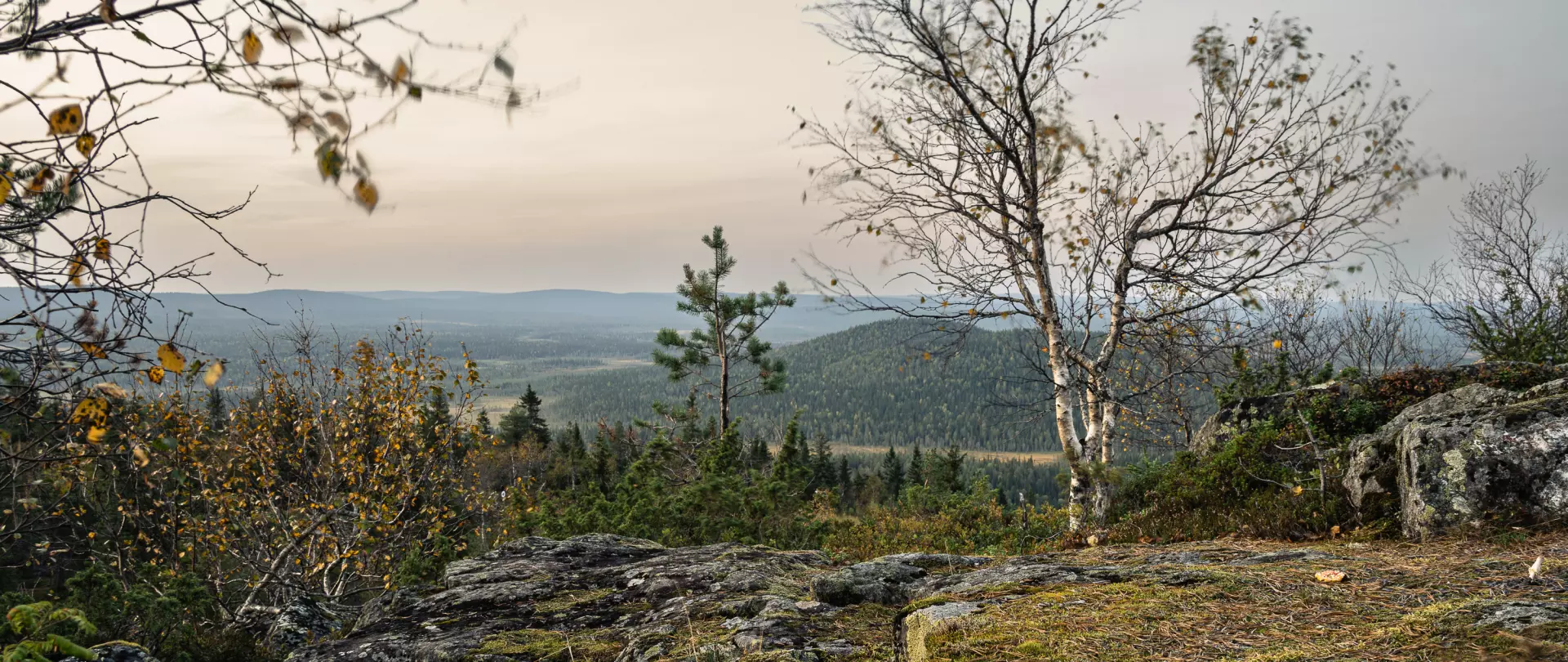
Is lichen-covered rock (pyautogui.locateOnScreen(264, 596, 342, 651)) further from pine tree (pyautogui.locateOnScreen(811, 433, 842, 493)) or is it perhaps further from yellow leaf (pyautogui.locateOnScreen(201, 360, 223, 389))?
pine tree (pyautogui.locateOnScreen(811, 433, 842, 493))

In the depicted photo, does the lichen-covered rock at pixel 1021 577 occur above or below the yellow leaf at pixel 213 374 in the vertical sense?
below

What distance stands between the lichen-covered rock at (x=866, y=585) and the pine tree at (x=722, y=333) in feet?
50.4

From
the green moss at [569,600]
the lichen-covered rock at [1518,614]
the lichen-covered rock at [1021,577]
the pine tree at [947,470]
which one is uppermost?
the lichen-covered rock at [1518,614]

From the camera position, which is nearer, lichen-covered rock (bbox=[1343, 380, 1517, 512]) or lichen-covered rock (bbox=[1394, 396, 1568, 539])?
lichen-covered rock (bbox=[1394, 396, 1568, 539])

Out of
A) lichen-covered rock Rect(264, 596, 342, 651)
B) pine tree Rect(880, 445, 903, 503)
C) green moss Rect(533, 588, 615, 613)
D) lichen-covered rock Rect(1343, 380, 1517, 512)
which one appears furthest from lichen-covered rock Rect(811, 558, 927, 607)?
pine tree Rect(880, 445, 903, 503)

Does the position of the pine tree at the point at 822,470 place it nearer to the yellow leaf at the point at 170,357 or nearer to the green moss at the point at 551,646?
the green moss at the point at 551,646

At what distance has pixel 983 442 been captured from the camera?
172 meters

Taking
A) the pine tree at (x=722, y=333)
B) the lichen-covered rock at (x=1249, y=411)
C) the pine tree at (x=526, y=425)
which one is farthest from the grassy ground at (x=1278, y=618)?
the pine tree at (x=526, y=425)

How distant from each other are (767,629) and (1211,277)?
8.28m

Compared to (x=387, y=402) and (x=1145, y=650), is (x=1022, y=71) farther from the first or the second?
(x=387, y=402)

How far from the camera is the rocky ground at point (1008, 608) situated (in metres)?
2.55

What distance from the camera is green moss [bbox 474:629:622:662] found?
3.91 m

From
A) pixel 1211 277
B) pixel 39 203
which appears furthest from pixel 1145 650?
pixel 1211 277

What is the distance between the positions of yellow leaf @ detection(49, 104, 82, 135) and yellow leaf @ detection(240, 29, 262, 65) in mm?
556
